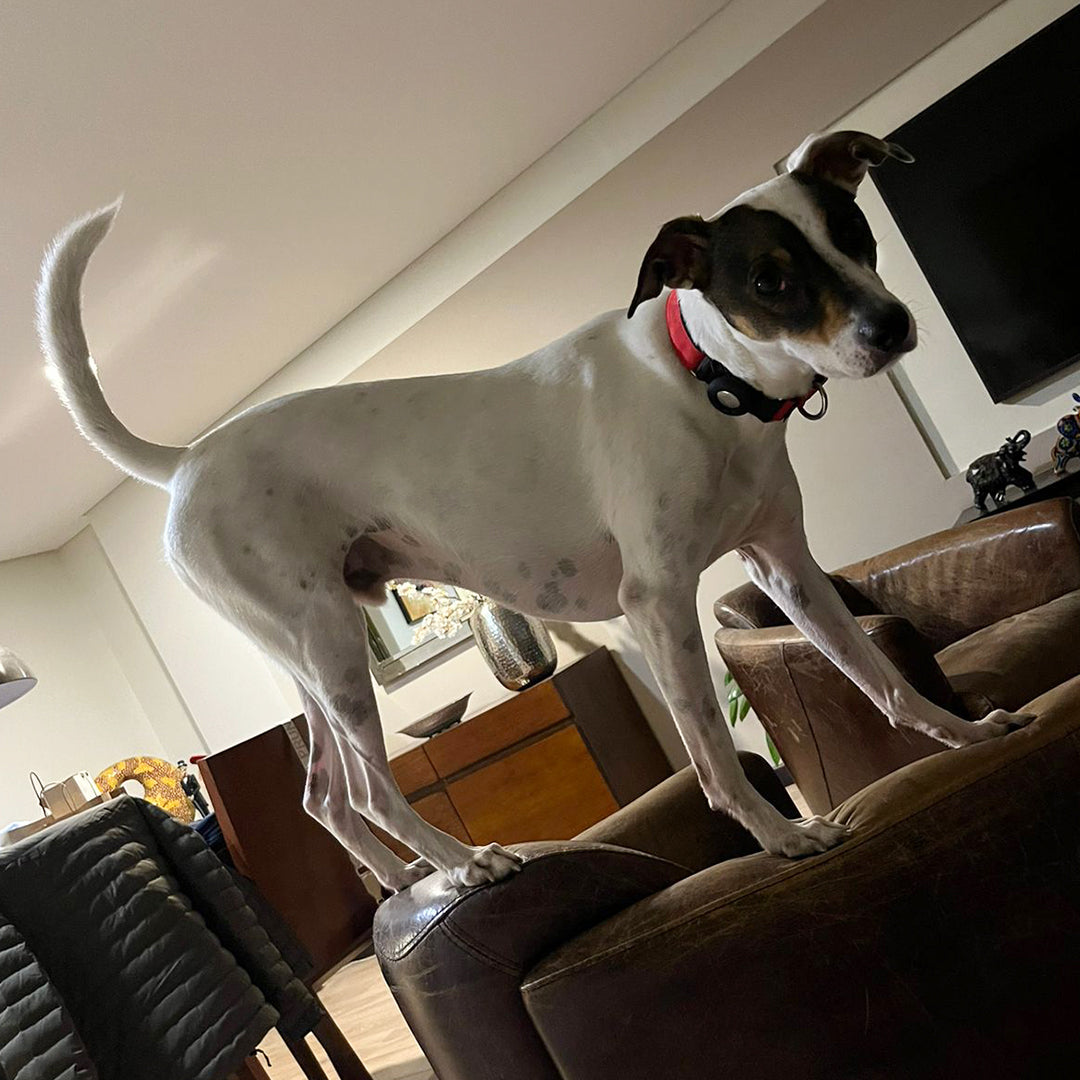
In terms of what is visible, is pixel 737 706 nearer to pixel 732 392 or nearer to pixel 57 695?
pixel 732 392

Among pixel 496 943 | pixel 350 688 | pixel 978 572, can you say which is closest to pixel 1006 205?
pixel 978 572

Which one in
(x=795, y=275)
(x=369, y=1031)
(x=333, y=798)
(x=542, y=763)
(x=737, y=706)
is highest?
(x=795, y=275)

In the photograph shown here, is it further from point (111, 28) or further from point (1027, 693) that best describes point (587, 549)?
point (111, 28)

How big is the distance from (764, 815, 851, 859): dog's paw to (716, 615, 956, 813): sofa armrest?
26.0 inches

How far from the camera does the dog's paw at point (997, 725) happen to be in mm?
1210

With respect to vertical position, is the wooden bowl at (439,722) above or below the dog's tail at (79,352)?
below

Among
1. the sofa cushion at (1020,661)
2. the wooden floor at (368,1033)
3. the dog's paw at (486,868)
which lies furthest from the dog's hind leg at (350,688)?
the wooden floor at (368,1033)

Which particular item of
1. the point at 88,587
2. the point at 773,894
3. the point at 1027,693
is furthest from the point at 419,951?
the point at 88,587

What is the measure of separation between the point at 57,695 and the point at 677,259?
18.9 ft

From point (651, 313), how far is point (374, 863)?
33.4 inches

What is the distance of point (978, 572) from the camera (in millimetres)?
2584

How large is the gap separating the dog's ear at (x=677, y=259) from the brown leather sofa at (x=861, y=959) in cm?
56

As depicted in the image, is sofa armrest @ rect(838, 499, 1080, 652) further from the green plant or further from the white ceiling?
the white ceiling

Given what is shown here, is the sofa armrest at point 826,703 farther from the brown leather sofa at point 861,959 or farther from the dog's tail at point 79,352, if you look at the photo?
the dog's tail at point 79,352
